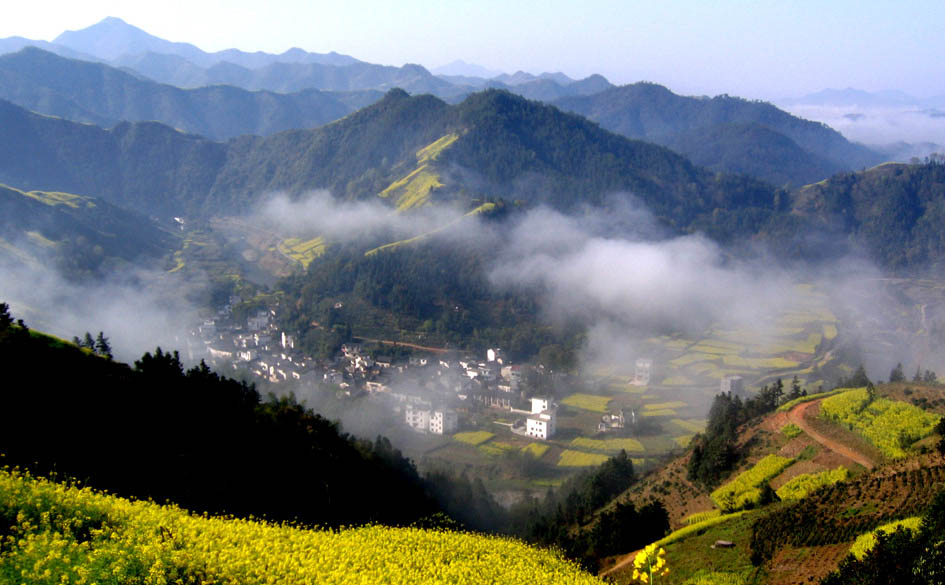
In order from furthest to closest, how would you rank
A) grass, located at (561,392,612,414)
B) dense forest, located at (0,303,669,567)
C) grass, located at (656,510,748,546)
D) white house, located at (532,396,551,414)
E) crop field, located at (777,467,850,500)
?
1. grass, located at (561,392,612,414)
2. white house, located at (532,396,551,414)
3. crop field, located at (777,467,850,500)
4. grass, located at (656,510,748,546)
5. dense forest, located at (0,303,669,567)

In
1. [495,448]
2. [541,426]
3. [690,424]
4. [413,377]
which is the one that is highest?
[413,377]

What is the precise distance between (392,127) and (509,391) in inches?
3757

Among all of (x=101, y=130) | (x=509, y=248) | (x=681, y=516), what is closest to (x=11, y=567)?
(x=681, y=516)

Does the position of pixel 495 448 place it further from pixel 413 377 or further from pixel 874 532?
pixel 874 532

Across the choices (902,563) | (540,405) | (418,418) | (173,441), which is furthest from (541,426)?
(902,563)

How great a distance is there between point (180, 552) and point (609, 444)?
37548 mm

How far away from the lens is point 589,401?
175ft

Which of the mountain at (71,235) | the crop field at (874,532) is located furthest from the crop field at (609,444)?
the mountain at (71,235)

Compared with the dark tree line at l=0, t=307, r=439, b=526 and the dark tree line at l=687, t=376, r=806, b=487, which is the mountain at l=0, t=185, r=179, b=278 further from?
the dark tree line at l=687, t=376, r=806, b=487

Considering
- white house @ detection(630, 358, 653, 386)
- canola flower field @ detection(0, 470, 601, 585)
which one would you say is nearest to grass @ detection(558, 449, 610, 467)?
white house @ detection(630, 358, 653, 386)

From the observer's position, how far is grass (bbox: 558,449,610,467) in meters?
41.5

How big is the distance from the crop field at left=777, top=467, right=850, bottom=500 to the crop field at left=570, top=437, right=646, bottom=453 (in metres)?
20.3

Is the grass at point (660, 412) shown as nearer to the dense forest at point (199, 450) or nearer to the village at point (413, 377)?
the village at point (413, 377)

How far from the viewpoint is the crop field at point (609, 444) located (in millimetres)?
43344
